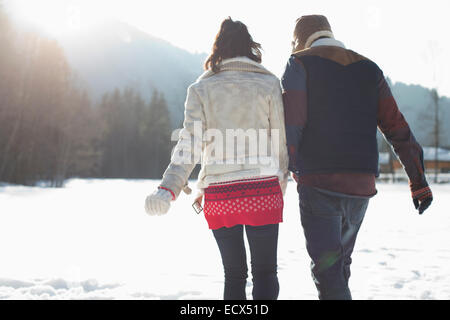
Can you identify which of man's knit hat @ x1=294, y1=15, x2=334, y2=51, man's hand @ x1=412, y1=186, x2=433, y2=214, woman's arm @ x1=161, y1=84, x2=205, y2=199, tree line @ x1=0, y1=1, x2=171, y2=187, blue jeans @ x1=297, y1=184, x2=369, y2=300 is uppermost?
tree line @ x1=0, y1=1, x2=171, y2=187

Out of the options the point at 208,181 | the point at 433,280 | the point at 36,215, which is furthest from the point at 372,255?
the point at 36,215

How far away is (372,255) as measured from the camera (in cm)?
526

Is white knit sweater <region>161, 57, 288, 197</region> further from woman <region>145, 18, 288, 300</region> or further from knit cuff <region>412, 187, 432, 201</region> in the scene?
knit cuff <region>412, 187, 432, 201</region>

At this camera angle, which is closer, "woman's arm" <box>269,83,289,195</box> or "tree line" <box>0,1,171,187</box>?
"woman's arm" <box>269,83,289,195</box>

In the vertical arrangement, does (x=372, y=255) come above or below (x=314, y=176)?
below

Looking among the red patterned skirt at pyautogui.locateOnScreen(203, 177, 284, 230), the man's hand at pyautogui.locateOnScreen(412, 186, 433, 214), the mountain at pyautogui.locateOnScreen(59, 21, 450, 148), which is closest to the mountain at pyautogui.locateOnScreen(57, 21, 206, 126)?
the mountain at pyautogui.locateOnScreen(59, 21, 450, 148)

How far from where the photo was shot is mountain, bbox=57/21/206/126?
11831cm

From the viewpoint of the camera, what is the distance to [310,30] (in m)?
2.41

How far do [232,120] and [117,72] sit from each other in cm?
12969

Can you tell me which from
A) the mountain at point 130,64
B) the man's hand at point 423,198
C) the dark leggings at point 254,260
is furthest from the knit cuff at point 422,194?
the mountain at point 130,64

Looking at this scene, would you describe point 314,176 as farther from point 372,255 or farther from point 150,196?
point 372,255

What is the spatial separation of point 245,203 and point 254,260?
1.00 feet

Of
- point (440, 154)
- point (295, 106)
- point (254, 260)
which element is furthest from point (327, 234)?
point (440, 154)

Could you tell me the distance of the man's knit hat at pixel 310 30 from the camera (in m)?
2.36
